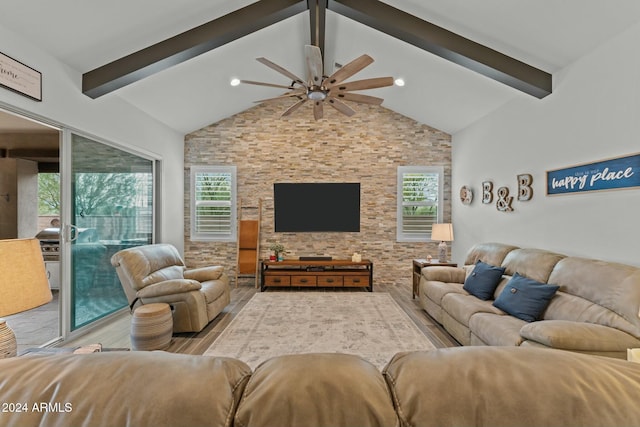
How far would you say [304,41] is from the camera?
4.40m

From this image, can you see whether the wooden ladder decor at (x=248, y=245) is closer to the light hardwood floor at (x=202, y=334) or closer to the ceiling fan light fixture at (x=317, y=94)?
the light hardwood floor at (x=202, y=334)

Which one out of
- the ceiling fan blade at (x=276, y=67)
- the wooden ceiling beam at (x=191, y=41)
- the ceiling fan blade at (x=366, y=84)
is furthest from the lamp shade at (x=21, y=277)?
the wooden ceiling beam at (x=191, y=41)

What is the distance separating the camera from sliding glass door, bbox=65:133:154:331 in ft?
11.5

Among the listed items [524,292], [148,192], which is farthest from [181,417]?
[148,192]

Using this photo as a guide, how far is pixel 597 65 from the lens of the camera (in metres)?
2.88

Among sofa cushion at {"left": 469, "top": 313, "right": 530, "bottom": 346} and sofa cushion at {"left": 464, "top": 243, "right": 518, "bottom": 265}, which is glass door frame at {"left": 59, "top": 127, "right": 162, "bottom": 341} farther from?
sofa cushion at {"left": 464, "top": 243, "right": 518, "bottom": 265}

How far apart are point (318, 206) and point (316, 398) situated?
536 centimetres

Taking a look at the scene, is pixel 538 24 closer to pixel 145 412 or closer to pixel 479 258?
pixel 479 258

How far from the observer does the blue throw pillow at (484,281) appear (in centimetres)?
353

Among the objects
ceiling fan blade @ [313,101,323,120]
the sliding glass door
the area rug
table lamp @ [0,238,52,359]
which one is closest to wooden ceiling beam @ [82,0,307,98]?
the sliding glass door

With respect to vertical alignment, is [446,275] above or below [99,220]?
below

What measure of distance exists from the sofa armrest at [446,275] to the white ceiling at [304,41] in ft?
7.96

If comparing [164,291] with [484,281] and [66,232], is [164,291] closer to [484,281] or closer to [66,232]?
[66,232]

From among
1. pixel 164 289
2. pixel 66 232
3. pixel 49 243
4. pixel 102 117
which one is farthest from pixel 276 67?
pixel 49 243
